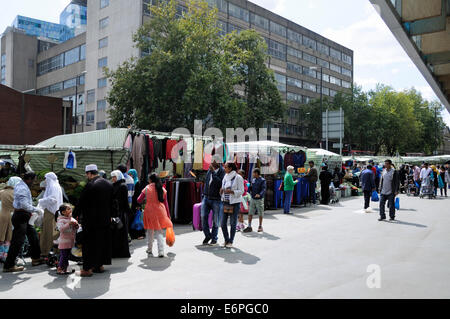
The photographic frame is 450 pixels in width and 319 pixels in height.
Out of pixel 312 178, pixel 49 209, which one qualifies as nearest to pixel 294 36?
pixel 312 178

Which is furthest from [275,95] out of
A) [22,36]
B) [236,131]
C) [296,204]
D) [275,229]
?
[22,36]

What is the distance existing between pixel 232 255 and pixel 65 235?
127 inches

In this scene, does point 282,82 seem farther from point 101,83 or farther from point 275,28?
point 101,83

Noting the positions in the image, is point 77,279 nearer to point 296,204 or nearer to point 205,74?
point 296,204

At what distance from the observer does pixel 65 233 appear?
6.59 m

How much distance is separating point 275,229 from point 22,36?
6349 cm

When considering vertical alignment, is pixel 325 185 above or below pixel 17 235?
above

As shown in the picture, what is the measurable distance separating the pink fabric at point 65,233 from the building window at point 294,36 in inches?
2435

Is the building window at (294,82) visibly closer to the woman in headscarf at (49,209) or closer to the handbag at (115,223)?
the woman in headscarf at (49,209)

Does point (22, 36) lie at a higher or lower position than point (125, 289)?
higher

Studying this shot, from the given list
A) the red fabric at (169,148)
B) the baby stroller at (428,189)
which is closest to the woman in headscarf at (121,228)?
the red fabric at (169,148)

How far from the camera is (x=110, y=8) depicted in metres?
44.3

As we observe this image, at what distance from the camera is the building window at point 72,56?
51.2 m

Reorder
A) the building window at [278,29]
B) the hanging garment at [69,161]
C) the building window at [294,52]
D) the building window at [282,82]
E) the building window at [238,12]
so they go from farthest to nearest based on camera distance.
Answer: the building window at [294,52], the building window at [282,82], the building window at [278,29], the building window at [238,12], the hanging garment at [69,161]
